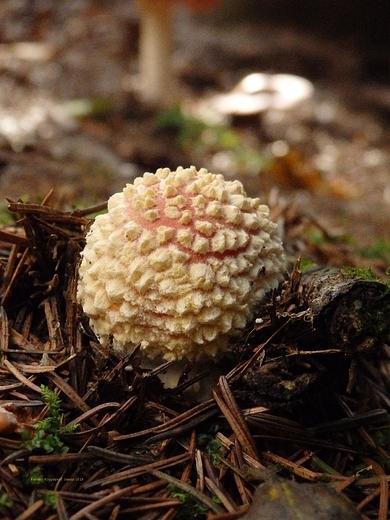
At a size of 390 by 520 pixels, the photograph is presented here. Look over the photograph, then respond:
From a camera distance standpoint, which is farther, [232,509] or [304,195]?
[304,195]

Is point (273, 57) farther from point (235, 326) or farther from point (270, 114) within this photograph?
point (235, 326)

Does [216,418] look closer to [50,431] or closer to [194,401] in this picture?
[194,401]

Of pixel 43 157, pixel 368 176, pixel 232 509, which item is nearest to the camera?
pixel 232 509

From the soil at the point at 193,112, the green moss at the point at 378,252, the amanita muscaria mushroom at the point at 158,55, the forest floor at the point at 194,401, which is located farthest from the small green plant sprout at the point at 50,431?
the amanita muscaria mushroom at the point at 158,55

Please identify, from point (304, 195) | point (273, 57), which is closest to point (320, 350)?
point (304, 195)

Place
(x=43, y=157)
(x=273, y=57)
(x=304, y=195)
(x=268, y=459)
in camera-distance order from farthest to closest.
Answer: (x=273, y=57)
(x=304, y=195)
(x=43, y=157)
(x=268, y=459)
